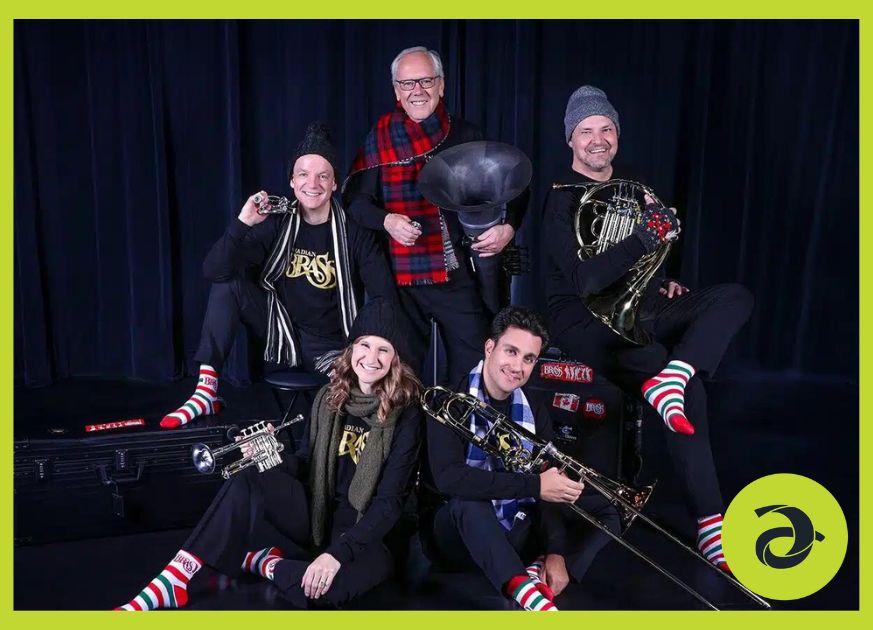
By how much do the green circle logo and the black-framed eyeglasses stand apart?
196 cm

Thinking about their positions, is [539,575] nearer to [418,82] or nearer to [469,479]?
[469,479]

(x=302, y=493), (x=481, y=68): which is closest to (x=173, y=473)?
(x=302, y=493)

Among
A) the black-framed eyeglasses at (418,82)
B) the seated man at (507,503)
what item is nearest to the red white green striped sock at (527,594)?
the seated man at (507,503)

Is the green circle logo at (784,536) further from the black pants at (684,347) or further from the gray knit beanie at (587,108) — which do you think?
the gray knit beanie at (587,108)

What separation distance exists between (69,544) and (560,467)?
190cm

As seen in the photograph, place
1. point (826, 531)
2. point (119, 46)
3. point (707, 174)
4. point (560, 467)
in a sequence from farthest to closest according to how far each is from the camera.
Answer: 1. point (707, 174)
2. point (119, 46)
3. point (560, 467)
4. point (826, 531)

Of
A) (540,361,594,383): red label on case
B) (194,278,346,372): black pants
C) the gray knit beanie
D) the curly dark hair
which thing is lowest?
(540,361,594,383): red label on case

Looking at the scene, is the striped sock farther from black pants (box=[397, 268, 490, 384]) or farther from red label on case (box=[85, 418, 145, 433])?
red label on case (box=[85, 418, 145, 433])

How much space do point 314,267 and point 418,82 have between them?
34.0 inches

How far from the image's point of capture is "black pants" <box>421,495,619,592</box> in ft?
10.5

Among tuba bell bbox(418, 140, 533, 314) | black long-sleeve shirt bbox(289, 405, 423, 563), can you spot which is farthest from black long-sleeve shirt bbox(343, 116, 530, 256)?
black long-sleeve shirt bbox(289, 405, 423, 563)

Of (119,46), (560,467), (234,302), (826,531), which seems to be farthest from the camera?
(119,46)

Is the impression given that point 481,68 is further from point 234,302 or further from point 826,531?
point 826,531

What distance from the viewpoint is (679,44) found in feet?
17.9
